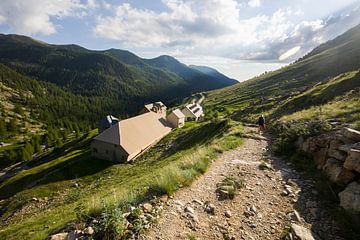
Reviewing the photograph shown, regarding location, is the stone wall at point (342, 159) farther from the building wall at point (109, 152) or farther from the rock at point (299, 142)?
the building wall at point (109, 152)

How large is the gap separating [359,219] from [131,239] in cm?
693

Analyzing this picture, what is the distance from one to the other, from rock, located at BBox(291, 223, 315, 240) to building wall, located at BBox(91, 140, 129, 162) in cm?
4241

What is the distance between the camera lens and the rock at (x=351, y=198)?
690 cm

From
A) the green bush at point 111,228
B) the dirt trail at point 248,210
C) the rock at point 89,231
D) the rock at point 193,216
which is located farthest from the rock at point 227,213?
the rock at point 89,231

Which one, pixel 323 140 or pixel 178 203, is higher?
pixel 178 203

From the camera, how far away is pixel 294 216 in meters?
7.43

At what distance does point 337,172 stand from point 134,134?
4741cm

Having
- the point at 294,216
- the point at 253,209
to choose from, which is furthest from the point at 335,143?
the point at 253,209

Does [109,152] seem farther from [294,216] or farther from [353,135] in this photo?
[353,135]

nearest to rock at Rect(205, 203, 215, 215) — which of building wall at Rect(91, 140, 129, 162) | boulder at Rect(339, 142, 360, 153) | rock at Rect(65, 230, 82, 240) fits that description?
rock at Rect(65, 230, 82, 240)

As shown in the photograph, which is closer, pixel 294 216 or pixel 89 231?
pixel 89 231

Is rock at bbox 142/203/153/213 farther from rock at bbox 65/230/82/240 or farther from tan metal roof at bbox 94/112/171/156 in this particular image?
tan metal roof at bbox 94/112/171/156

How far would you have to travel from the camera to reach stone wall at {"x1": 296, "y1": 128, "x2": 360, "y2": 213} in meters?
7.36

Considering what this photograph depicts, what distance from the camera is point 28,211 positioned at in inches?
1048
